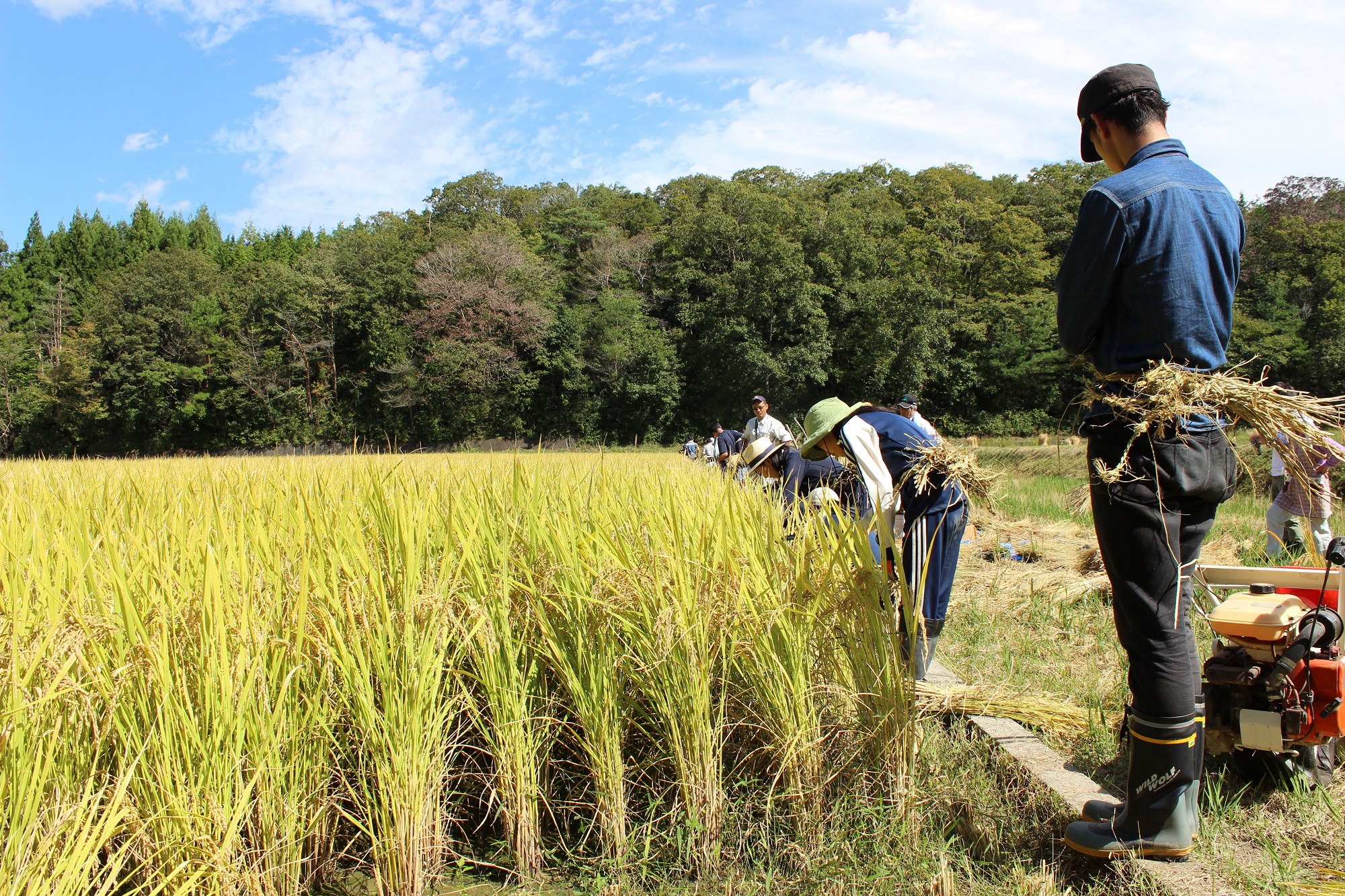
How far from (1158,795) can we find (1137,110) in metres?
1.64

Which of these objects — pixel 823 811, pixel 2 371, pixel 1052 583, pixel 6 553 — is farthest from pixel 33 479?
pixel 2 371

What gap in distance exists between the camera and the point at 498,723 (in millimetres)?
2029

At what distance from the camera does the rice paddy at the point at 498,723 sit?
5.25ft

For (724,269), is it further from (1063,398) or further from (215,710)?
(215,710)

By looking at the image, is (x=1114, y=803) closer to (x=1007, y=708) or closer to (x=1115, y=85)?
(x=1007, y=708)

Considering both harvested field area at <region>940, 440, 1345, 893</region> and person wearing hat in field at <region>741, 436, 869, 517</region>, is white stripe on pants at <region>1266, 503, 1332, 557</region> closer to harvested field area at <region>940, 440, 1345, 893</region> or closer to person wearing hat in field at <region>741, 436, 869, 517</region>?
harvested field area at <region>940, 440, 1345, 893</region>

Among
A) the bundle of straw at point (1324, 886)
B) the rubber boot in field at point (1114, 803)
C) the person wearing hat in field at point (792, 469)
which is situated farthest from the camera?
the person wearing hat in field at point (792, 469)

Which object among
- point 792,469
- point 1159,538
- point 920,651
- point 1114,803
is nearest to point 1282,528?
point 792,469

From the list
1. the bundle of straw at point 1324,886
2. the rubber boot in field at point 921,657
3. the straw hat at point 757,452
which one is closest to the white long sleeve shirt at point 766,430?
the straw hat at point 757,452

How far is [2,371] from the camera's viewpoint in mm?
43719

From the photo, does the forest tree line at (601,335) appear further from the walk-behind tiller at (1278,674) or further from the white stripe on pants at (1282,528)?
the walk-behind tiller at (1278,674)

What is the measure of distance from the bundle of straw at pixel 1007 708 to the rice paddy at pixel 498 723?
5 cm

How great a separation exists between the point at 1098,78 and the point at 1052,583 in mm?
3971

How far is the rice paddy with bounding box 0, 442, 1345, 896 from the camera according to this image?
1.60m
